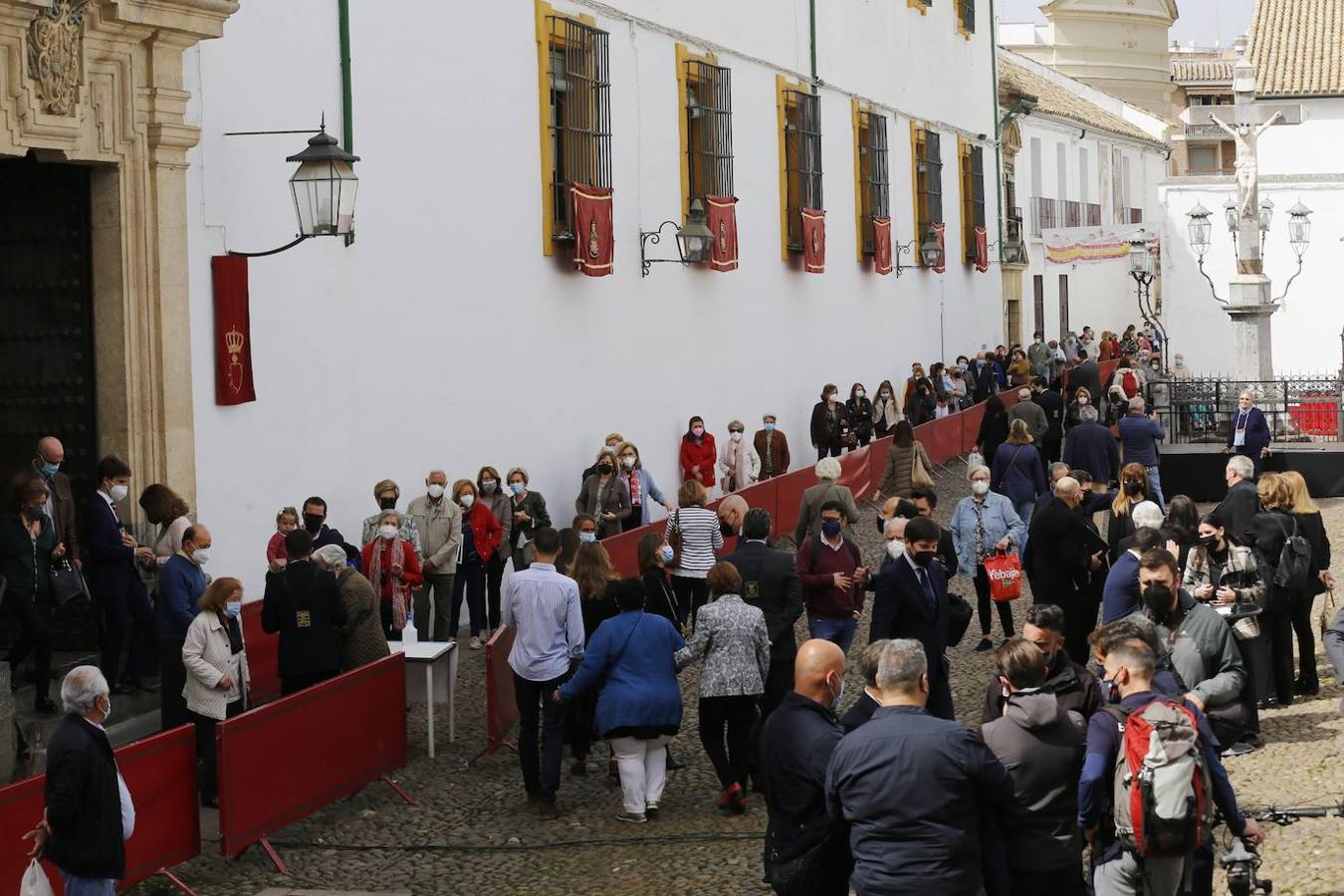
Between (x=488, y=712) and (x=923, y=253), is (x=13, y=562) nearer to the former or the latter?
(x=488, y=712)

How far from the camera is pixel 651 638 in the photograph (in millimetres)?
9922

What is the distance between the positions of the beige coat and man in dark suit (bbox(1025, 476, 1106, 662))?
17.0ft

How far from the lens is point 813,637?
1155 cm

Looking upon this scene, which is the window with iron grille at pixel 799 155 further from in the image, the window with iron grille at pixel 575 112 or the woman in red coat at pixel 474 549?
the woman in red coat at pixel 474 549

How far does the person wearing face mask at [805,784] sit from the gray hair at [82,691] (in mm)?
2678

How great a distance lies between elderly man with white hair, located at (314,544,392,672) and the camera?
1105 centimetres

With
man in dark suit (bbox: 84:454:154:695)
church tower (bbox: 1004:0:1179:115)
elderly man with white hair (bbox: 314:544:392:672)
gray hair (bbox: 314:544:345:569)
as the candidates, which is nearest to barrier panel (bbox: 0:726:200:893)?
elderly man with white hair (bbox: 314:544:392:672)

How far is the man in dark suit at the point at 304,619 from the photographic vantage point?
35.4 ft

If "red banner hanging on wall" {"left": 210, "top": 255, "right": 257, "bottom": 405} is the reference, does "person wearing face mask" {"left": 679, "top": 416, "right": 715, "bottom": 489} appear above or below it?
below

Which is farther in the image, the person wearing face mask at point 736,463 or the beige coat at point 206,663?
the person wearing face mask at point 736,463

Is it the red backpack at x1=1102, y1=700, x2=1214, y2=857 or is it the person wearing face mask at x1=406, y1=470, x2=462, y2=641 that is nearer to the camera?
the red backpack at x1=1102, y1=700, x2=1214, y2=857

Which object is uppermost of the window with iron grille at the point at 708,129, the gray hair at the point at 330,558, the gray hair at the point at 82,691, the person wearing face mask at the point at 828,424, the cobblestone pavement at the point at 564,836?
the window with iron grille at the point at 708,129

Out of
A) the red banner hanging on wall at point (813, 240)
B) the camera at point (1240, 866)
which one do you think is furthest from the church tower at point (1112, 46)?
the camera at point (1240, 866)

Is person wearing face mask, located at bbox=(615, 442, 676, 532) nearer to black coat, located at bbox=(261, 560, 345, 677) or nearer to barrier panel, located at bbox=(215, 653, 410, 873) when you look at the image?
barrier panel, located at bbox=(215, 653, 410, 873)
